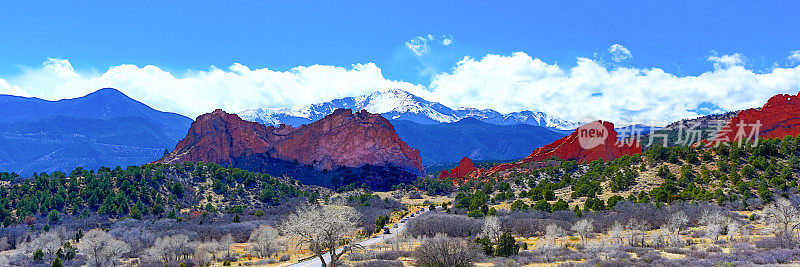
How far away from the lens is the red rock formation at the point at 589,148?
110 metres

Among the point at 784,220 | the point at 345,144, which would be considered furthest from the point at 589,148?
the point at 784,220

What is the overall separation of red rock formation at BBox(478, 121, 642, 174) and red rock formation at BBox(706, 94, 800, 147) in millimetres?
18600

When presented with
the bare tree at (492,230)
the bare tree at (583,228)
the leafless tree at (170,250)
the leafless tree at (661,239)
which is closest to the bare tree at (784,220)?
the leafless tree at (661,239)

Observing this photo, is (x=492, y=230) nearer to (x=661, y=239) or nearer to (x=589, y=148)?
(x=661, y=239)

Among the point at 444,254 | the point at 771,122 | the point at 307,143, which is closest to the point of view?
the point at 444,254

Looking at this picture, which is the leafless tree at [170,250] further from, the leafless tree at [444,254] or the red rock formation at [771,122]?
the red rock formation at [771,122]

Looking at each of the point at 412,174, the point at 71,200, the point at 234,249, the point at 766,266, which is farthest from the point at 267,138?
the point at 766,266

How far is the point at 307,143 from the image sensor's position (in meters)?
125

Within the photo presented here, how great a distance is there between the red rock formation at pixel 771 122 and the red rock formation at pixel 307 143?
7280 centimetres

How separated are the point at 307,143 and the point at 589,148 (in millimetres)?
72399

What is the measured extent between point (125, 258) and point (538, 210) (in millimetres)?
43413

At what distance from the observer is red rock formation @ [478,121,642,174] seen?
110m

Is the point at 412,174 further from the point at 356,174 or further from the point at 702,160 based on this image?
the point at 702,160

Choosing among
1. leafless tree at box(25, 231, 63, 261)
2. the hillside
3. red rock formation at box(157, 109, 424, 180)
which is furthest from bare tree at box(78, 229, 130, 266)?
red rock formation at box(157, 109, 424, 180)
